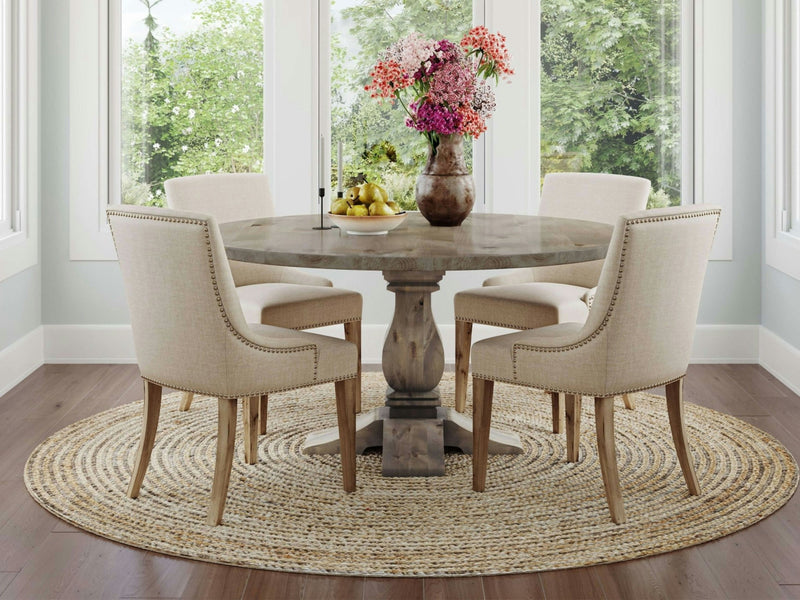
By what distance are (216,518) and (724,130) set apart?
3.02 meters

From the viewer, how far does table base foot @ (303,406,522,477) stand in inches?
123

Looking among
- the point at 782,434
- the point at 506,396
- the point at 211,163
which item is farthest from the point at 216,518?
the point at 211,163

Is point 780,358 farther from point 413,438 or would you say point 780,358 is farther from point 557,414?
point 413,438

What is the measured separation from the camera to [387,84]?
125 inches

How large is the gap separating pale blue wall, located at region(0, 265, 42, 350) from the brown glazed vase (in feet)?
6.18

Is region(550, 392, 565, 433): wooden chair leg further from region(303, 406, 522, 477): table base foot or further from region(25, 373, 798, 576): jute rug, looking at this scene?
region(303, 406, 522, 477): table base foot

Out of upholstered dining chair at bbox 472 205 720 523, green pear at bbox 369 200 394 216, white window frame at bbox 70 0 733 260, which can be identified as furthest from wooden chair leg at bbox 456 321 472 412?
white window frame at bbox 70 0 733 260

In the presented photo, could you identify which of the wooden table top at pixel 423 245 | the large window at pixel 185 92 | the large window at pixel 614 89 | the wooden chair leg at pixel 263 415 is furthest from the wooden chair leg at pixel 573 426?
the large window at pixel 185 92

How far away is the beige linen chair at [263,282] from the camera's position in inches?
135

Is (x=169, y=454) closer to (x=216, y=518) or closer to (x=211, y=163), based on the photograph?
(x=216, y=518)

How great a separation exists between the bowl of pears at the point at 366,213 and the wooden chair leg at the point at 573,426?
769 mm

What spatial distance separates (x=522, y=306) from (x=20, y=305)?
2.25m

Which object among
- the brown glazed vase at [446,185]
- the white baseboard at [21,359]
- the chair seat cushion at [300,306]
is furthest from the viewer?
the white baseboard at [21,359]

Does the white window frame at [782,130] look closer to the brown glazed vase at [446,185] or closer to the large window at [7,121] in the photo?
the brown glazed vase at [446,185]
